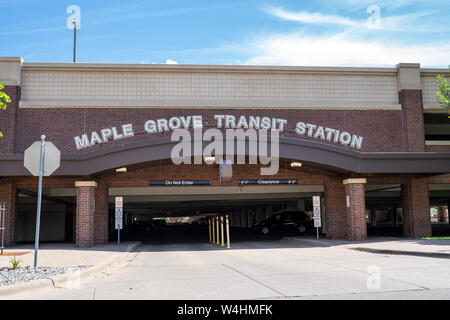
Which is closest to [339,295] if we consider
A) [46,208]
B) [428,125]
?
[428,125]

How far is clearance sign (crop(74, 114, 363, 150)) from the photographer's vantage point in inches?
861

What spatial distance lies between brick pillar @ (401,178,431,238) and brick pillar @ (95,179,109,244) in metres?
15.3

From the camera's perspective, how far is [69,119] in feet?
72.0

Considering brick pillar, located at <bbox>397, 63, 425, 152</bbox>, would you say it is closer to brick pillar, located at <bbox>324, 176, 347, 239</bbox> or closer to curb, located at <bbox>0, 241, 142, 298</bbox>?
brick pillar, located at <bbox>324, 176, 347, 239</bbox>

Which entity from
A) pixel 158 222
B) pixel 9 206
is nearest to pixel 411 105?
pixel 9 206

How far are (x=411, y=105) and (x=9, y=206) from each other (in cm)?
2078

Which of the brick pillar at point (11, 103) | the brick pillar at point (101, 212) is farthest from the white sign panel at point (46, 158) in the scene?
the brick pillar at point (11, 103)

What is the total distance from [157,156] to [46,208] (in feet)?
59.2

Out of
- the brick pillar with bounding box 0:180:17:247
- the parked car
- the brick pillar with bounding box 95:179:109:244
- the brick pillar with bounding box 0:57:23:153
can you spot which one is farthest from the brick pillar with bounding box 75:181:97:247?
the parked car

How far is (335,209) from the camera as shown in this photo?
Result: 2298 cm

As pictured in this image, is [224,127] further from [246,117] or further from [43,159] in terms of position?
[43,159]

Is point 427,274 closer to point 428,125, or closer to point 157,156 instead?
point 157,156
